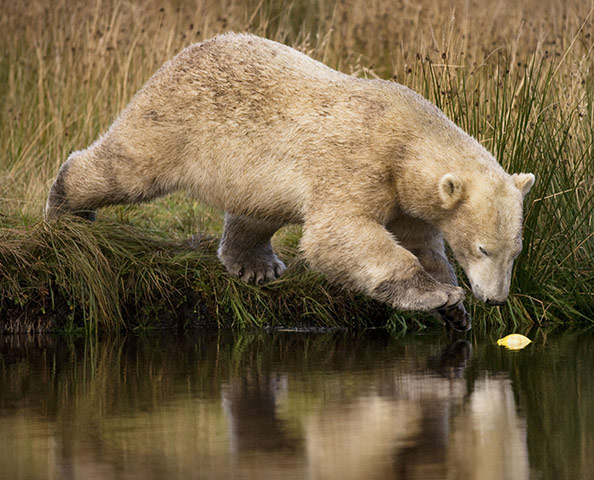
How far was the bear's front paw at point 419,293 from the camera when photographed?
7605 millimetres

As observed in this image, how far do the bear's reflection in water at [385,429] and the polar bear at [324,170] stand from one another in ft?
3.11

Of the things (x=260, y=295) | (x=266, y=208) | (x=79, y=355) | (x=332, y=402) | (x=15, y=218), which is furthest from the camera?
(x=15, y=218)

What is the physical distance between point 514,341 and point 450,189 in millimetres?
1296

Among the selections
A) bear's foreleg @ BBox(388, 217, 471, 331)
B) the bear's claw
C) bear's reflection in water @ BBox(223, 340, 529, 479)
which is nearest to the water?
bear's reflection in water @ BBox(223, 340, 529, 479)

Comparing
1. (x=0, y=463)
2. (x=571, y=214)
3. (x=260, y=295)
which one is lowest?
(x=0, y=463)

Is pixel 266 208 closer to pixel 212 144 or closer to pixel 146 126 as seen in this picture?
pixel 212 144

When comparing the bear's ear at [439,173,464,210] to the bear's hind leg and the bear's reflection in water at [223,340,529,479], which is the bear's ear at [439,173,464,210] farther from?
the bear's hind leg

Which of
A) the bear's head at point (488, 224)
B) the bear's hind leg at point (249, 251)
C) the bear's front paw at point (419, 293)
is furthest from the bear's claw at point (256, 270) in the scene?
the bear's head at point (488, 224)

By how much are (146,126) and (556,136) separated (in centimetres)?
349

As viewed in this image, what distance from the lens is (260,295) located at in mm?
9016

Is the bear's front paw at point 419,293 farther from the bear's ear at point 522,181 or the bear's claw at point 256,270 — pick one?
the bear's claw at point 256,270

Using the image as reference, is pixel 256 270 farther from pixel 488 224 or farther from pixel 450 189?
pixel 488 224

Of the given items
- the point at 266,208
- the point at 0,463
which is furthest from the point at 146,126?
the point at 0,463

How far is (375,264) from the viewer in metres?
7.70
